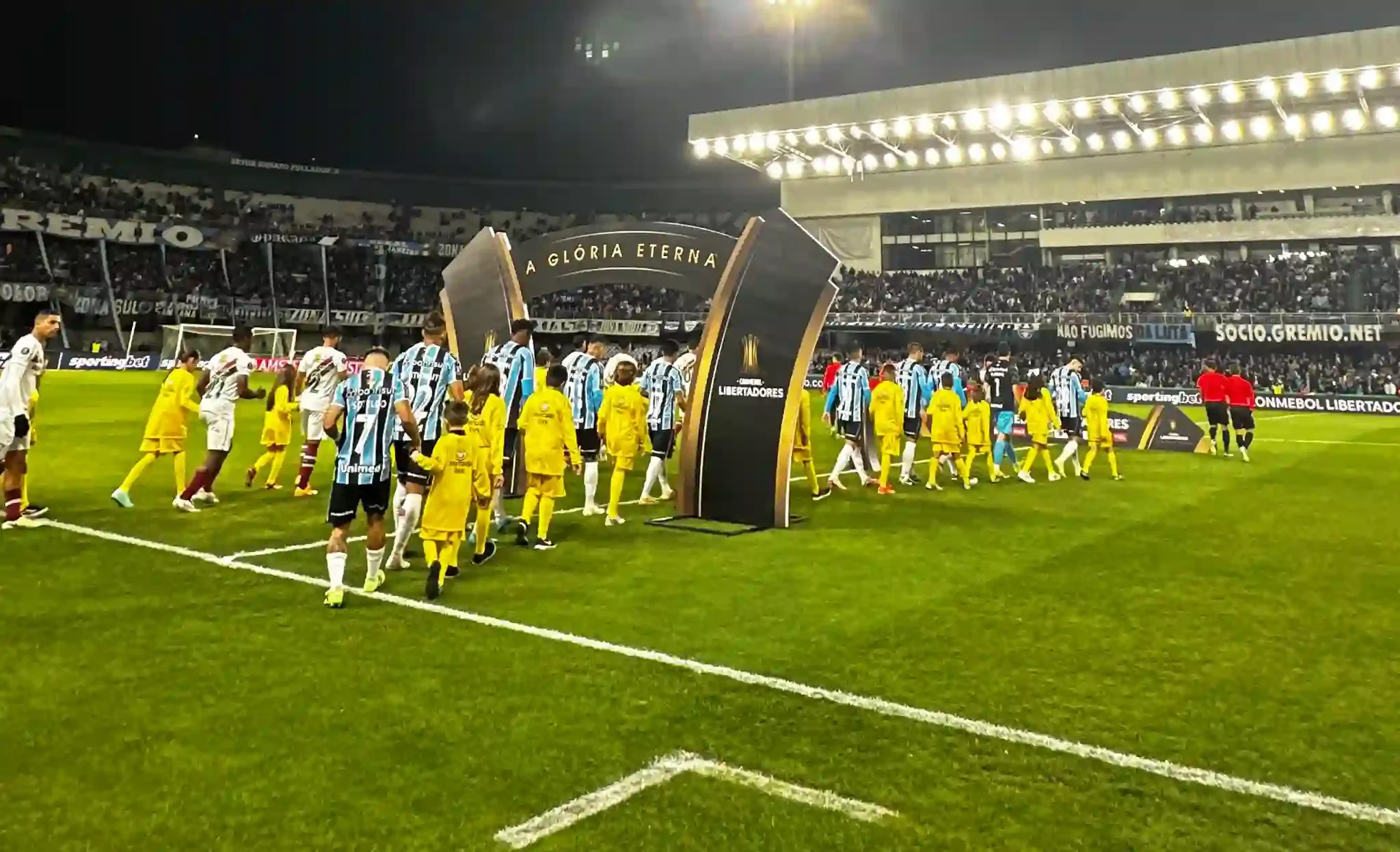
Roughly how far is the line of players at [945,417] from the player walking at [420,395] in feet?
22.8

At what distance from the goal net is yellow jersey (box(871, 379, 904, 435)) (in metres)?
30.8

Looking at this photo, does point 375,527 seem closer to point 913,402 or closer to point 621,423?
point 621,423

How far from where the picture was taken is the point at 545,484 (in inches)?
381

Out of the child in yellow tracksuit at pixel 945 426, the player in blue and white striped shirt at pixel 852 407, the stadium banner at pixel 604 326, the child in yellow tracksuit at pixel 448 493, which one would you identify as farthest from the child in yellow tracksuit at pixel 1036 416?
the stadium banner at pixel 604 326

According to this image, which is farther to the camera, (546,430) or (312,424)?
(312,424)

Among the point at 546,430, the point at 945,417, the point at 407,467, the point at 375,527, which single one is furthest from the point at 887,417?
the point at 375,527

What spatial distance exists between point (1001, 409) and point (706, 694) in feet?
47.5

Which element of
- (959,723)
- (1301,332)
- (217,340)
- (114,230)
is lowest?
(959,723)

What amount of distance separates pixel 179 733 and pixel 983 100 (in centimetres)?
4130

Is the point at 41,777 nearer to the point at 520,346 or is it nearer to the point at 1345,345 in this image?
the point at 520,346

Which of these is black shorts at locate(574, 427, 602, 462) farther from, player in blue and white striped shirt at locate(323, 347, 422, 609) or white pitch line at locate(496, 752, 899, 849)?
white pitch line at locate(496, 752, 899, 849)

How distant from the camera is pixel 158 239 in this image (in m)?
54.6

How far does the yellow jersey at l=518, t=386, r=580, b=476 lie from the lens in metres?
9.49

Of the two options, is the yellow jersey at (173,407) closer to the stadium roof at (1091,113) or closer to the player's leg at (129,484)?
the player's leg at (129,484)
